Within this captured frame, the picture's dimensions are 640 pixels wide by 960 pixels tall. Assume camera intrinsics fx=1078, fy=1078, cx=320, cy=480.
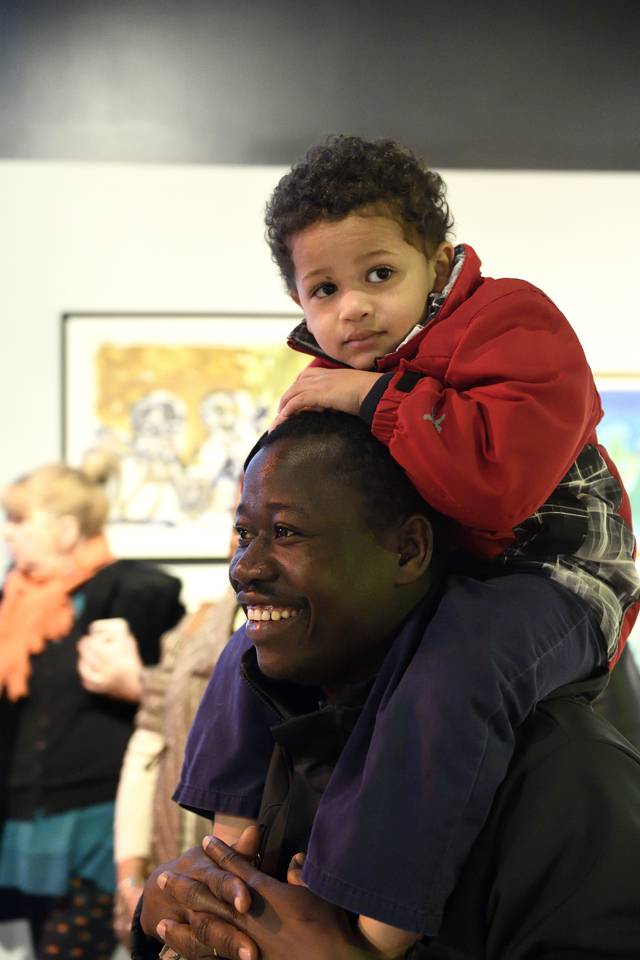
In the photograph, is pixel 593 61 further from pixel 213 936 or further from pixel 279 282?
pixel 213 936

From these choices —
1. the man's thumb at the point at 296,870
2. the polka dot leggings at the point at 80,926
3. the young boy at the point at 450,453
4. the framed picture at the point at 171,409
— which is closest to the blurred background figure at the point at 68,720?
the polka dot leggings at the point at 80,926

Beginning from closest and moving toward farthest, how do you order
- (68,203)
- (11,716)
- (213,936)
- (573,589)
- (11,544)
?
(213,936), (573,589), (11,716), (11,544), (68,203)

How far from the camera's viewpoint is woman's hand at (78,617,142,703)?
3246 mm

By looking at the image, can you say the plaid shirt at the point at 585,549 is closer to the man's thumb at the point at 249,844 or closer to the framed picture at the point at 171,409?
the man's thumb at the point at 249,844

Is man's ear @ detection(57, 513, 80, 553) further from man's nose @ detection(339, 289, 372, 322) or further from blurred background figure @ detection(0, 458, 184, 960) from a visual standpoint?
man's nose @ detection(339, 289, 372, 322)

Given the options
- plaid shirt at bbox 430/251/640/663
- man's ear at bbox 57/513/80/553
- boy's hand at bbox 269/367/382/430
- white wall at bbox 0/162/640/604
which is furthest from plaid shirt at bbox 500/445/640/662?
white wall at bbox 0/162/640/604

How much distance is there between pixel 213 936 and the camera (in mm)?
1391

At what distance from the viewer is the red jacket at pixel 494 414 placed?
1381mm

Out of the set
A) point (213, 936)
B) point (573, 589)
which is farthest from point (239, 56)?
point (213, 936)

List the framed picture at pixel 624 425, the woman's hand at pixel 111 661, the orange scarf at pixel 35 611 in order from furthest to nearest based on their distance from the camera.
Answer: the framed picture at pixel 624 425 → the orange scarf at pixel 35 611 → the woman's hand at pixel 111 661

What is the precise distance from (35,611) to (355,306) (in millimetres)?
2172

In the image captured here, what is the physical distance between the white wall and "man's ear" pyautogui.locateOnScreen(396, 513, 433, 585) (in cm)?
302

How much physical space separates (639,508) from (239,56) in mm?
2392

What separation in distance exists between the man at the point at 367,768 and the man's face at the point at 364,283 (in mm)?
189
